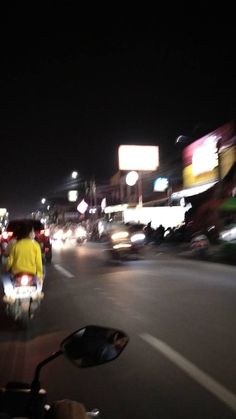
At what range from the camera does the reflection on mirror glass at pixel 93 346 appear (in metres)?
3.41

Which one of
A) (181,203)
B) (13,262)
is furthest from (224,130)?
(13,262)

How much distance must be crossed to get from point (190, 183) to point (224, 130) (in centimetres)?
847

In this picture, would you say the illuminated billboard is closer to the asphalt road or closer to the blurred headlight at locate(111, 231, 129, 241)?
the blurred headlight at locate(111, 231, 129, 241)

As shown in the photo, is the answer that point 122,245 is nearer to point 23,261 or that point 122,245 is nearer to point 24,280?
point 23,261

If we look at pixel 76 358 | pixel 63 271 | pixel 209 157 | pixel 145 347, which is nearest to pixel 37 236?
pixel 63 271

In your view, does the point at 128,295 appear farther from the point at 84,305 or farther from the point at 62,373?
the point at 62,373

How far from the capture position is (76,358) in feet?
11.3

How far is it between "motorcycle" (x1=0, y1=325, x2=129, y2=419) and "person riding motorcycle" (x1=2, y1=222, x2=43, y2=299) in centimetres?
689

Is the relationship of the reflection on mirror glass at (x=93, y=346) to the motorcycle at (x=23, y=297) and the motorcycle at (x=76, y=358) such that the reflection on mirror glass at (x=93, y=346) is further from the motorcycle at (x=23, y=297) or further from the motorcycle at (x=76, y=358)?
the motorcycle at (x=23, y=297)

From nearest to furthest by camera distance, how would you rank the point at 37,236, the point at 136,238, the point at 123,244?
the point at 37,236 < the point at 123,244 < the point at 136,238

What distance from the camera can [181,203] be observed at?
153 feet

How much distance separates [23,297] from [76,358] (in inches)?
277

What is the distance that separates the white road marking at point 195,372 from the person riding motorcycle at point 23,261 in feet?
7.00

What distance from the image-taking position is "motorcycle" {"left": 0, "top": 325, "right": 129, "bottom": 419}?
11.2ft
